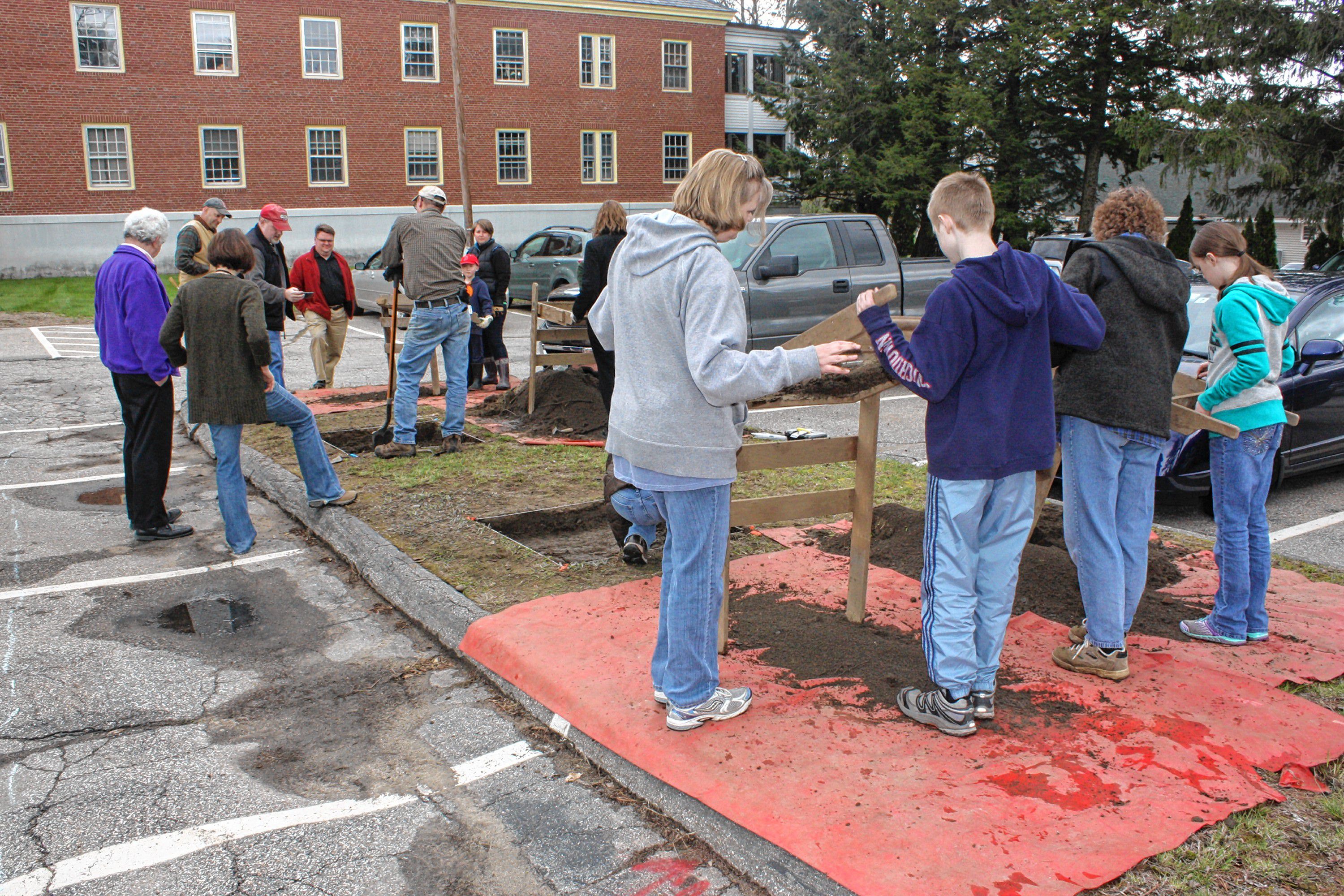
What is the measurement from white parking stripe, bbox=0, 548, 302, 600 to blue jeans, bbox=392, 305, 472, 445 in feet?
7.04

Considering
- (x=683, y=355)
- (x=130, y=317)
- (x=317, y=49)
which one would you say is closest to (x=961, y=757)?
(x=683, y=355)

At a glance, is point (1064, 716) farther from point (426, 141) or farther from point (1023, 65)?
point (426, 141)

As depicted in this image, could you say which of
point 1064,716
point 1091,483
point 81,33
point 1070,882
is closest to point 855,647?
point 1064,716

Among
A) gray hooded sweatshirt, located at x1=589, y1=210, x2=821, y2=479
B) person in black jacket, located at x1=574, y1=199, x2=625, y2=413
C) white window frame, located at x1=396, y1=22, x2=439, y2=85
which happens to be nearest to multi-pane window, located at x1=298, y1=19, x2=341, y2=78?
white window frame, located at x1=396, y1=22, x2=439, y2=85

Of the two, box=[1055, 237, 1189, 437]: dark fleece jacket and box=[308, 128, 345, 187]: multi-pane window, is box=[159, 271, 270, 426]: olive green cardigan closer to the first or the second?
box=[1055, 237, 1189, 437]: dark fleece jacket

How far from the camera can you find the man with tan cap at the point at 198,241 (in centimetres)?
727

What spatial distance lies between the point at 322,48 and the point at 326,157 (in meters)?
3.26

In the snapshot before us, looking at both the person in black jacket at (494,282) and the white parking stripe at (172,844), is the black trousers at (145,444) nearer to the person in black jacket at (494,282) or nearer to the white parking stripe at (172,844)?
the white parking stripe at (172,844)

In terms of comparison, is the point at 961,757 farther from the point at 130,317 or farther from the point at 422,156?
the point at 422,156

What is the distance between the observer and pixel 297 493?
696cm

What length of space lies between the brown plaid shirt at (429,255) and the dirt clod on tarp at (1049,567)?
3.73 m

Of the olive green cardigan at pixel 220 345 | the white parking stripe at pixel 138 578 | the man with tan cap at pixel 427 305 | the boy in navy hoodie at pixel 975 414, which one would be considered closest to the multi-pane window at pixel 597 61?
the man with tan cap at pixel 427 305

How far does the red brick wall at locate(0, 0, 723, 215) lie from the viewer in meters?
29.2

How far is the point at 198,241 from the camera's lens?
27.5 feet
